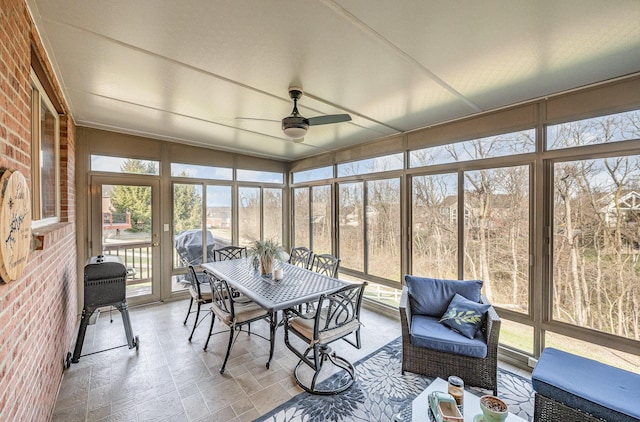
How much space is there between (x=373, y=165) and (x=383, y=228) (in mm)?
1078

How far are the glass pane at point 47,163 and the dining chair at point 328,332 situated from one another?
8.18 ft

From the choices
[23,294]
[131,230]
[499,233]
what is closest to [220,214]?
[131,230]

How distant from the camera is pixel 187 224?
4719 millimetres

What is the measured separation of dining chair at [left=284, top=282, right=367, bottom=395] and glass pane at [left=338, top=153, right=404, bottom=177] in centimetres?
221

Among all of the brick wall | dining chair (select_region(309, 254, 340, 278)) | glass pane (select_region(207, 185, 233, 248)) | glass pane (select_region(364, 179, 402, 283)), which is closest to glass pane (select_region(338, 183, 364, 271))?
glass pane (select_region(364, 179, 402, 283))

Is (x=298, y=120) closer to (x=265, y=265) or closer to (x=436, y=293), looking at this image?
(x=265, y=265)

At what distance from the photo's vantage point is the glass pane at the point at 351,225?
4.57 metres

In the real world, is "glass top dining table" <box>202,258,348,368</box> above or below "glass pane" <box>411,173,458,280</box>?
below

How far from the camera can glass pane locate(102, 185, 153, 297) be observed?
4.04 m

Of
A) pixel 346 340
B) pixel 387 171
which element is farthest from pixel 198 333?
pixel 387 171

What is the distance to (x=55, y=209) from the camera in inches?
108

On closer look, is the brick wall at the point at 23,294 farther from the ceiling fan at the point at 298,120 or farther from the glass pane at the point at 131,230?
the glass pane at the point at 131,230

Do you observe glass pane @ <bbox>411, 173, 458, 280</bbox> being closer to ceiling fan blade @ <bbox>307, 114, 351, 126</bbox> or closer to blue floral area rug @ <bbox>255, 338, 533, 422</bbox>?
blue floral area rug @ <bbox>255, 338, 533, 422</bbox>

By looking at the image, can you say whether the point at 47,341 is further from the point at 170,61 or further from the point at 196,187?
the point at 196,187
